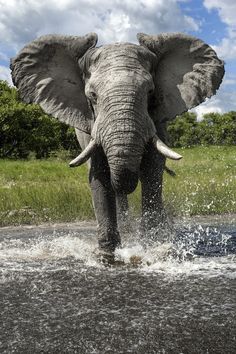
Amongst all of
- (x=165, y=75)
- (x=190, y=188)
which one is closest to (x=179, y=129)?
(x=190, y=188)

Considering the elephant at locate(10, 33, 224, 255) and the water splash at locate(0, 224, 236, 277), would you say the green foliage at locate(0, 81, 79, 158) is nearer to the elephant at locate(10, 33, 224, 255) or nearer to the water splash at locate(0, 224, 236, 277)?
the water splash at locate(0, 224, 236, 277)

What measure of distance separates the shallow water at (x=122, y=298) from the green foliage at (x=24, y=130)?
35.6 m

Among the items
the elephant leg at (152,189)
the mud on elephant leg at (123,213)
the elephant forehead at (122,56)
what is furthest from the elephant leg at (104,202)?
the mud on elephant leg at (123,213)

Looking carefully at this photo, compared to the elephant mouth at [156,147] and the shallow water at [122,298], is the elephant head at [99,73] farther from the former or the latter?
the shallow water at [122,298]

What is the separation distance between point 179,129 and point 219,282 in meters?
64.3

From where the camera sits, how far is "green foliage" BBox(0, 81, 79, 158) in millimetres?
44031

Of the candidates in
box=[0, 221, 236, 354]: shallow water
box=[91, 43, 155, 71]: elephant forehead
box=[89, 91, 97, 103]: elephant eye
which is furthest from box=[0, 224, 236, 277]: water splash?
box=[91, 43, 155, 71]: elephant forehead

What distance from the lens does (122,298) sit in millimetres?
5965

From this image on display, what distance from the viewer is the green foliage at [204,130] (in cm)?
6731

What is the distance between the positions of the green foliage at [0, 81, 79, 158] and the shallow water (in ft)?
117

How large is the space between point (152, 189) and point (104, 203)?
2.30ft

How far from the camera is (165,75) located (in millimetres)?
8078

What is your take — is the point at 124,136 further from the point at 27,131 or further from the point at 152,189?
the point at 27,131

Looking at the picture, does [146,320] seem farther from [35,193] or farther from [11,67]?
[35,193]
